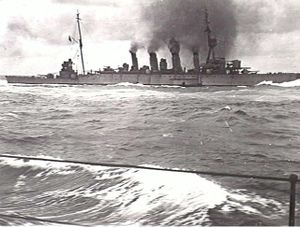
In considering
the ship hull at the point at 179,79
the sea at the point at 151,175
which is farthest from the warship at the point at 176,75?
the sea at the point at 151,175

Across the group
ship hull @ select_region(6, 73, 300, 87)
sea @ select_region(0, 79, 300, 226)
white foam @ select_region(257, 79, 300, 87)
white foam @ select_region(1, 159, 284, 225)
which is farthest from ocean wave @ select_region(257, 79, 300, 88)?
white foam @ select_region(1, 159, 284, 225)

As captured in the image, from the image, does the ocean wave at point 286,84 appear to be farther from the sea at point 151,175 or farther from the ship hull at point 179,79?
the sea at point 151,175

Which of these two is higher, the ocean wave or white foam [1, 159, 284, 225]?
white foam [1, 159, 284, 225]

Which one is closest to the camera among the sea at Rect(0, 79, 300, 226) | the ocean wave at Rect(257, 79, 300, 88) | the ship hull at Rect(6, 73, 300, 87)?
the sea at Rect(0, 79, 300, 226)

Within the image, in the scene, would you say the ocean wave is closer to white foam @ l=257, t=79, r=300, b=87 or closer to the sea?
white foam @ l=257, t=79, r=300, b=87

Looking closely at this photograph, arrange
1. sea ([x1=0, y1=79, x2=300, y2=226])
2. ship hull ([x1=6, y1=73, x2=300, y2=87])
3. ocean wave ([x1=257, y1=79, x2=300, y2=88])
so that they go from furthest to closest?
ship hull ([x1=6, y1=73, x2=300, y2=87]) → ocean wave ([x1=257, y1=79, x2=300, y2=88]) → sea ([x1=0, y1=79, x2=300, y2=226])

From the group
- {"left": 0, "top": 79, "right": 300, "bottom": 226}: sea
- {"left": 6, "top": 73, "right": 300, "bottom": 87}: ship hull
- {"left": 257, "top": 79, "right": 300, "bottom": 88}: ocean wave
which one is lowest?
{"left": 257, "top": 79, "right": 300, "bottom": 88}: ocean wave

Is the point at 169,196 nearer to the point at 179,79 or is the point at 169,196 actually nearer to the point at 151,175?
the point at 151,175

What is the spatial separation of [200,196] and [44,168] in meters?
4.46

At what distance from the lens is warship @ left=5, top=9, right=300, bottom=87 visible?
63281 mm

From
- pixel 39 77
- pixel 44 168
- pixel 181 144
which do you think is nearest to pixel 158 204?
pixel 44 168

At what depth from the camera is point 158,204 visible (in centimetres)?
689

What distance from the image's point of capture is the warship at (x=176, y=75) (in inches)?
2491

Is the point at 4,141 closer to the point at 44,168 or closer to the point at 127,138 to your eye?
the point at 127,138
